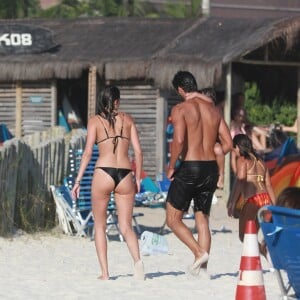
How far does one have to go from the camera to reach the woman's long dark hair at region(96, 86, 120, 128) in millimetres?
9766

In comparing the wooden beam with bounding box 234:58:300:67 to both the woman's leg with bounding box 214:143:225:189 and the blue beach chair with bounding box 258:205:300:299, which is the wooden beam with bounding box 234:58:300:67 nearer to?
the woman's leg with bounding box 214:143:225:189

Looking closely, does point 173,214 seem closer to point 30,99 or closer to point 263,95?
point 30,99

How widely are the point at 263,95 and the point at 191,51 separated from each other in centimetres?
346

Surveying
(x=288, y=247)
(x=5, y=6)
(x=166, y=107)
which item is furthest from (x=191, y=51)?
(x=5, y=6)

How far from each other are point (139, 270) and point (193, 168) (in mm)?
961

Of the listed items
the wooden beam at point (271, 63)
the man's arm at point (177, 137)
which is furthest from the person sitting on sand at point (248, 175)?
the wooden beam at point (271, 63)

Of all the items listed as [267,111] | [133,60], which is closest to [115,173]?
[133,60]

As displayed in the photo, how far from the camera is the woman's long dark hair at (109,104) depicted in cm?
977

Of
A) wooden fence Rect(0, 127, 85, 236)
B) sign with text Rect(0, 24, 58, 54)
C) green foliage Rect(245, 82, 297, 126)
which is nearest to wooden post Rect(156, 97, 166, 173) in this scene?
sign with text Rect(0, 24, 58, 54)

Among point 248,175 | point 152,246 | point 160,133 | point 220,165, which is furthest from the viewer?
point 160,133

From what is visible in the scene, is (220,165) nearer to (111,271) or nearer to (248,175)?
(248,175)

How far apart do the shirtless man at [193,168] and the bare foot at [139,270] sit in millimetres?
434

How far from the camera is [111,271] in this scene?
10.4m

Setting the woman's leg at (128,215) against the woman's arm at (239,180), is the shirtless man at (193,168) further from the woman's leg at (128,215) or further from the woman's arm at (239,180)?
the woman's arm at (239,180)
